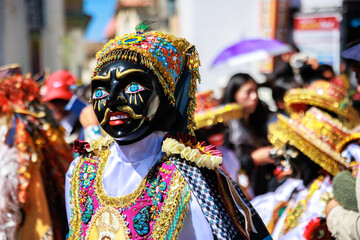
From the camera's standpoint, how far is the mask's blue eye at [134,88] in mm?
2543

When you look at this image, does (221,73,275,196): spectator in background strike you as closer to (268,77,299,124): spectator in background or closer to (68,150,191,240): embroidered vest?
(268,77,299,124): spectator in background

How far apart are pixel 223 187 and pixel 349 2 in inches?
324

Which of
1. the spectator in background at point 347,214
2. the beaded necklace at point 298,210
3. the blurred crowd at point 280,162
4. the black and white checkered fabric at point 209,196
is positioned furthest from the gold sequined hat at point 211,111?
the black and white checkered fabric at point 209,196

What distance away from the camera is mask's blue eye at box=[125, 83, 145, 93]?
8.34ft

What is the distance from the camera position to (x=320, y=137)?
367 centimetres

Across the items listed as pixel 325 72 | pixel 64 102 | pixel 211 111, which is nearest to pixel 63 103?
pixel 64 102

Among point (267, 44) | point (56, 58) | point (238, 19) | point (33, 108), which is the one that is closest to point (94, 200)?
point (33, 108)

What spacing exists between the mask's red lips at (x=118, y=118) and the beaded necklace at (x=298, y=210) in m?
1.67

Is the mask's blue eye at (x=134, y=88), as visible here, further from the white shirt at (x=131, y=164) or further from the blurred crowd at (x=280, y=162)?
the blurred crowd at (x=280, y=162)

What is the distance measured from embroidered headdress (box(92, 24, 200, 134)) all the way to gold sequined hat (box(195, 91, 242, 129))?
2097 millimetres

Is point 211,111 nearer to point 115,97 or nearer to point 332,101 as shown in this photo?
point 332,101

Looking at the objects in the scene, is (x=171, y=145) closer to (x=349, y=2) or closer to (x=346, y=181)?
(x=346, y=181)

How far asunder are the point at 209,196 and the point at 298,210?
4.62ft

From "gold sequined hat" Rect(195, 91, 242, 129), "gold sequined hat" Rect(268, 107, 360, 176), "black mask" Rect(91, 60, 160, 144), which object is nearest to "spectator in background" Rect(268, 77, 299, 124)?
"gold sequined hat" Rect(195, 91, 242, 129)
